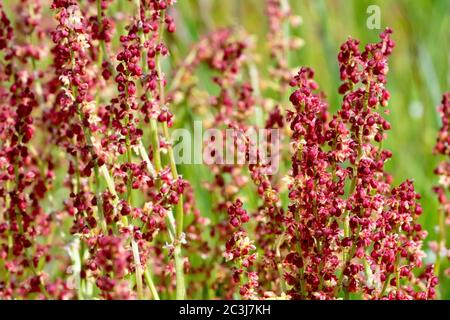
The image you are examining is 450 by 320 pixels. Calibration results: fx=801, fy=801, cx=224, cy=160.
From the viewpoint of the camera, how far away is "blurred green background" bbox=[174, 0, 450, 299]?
3154mm

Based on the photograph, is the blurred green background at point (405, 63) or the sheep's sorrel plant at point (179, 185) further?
the blurred green background at point (405, 63)

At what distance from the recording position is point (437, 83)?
3422 mm

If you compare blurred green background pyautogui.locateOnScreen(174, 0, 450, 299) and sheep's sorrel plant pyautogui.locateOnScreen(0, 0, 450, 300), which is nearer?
sheep's sorrel plant pyautogui.locateOnScreen(0, 0, 450, 300)

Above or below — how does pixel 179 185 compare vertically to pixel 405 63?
below

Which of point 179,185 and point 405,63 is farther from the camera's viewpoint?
point 405,63

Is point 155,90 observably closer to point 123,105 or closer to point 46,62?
point 123,105

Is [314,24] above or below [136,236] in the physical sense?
above

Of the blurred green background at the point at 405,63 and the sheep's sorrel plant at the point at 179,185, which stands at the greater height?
the blurred green background at the point at 405,63

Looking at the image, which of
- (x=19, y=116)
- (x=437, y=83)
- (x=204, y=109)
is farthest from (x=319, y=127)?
(x=437, y=83)

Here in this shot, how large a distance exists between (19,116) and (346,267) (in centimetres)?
87

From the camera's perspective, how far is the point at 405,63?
4.13 metres

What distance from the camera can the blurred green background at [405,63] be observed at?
10.3 feet

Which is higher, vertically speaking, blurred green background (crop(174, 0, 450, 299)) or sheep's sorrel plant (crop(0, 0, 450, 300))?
blurred green background (crop(174, 0, 450, 299))
